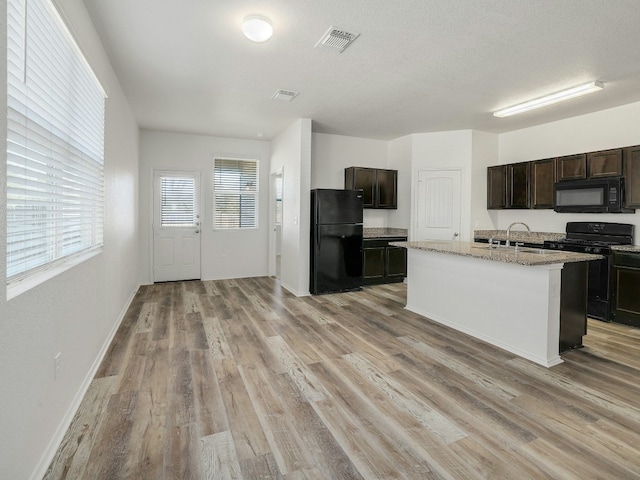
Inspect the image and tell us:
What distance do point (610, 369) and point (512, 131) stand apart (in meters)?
4.20

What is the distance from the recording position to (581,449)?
1.84 meters

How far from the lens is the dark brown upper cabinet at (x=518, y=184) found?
5.23 meters

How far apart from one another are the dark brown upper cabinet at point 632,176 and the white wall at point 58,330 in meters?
5.58

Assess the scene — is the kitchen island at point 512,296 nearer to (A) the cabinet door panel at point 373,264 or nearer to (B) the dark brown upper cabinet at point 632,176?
(B) the dark brown upper cabinet at point 632,176

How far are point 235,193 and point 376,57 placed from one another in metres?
4.17

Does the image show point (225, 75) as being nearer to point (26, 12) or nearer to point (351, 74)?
point (351, 74)

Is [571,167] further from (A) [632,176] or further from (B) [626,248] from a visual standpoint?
(B) [626,248]

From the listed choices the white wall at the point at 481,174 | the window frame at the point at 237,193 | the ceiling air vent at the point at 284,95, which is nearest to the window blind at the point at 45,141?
the ceiling air vent at the point at 284,95

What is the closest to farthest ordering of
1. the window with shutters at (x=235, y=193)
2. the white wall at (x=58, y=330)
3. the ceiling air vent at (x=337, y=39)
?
the white wall at (x=58, y=330), the ceiling air vent at (x=337, y=39), the window with shutters at (x=235, y=193)

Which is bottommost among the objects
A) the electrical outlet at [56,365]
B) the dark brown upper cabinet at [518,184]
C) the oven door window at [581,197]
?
the electrical outlet at [56,365]

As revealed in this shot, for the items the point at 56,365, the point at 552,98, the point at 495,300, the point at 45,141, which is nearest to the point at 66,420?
the point at 56,365

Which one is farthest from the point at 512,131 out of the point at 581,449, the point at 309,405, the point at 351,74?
→ the point at 309,405

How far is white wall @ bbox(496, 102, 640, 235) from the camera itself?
4363 mm

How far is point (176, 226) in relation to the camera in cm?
630
